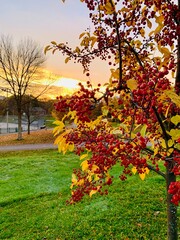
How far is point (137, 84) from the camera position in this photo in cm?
161

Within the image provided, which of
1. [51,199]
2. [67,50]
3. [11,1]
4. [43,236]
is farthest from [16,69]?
[67,50]

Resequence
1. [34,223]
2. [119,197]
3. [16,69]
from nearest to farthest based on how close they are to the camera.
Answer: [34,223] < [119,197] < [16,69]

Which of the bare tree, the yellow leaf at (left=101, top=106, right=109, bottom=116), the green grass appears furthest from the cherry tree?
the bare tree

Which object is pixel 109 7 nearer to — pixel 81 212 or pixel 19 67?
pixel 81 212

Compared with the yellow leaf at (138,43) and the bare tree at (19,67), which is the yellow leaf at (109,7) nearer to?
the yellow leaf at (138,43)

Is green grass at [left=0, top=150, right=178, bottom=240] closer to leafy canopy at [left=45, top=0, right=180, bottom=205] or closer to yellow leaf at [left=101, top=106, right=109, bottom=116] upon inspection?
leafy canopy at [left=45, top=0, right=180, bottom=205]

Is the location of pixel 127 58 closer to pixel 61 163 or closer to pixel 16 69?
pixel 61 163

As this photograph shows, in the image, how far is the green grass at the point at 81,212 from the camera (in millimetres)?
5508

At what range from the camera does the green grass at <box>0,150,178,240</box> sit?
217 inches

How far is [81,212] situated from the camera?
659 cm

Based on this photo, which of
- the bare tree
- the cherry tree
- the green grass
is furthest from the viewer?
the bare tree

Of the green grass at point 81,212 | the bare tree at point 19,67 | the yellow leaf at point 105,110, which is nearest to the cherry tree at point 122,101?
Answer: the yellow leaf at point 105,110

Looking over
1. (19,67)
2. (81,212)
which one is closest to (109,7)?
(81,212)

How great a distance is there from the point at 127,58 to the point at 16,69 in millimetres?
27258
